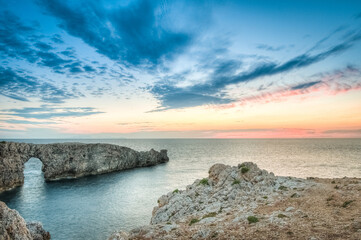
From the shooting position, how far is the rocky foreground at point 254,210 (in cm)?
1458

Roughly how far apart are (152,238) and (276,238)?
9117 mm

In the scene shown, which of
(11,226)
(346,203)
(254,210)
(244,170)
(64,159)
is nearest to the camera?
(346,203)

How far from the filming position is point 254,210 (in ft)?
66.8

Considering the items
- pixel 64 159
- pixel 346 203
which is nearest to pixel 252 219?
pixel 346 203

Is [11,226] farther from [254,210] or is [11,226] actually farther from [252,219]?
[254,210]

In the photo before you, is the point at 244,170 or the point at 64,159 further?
the point at 64,159

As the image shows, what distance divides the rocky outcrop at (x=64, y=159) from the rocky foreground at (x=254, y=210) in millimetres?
65239

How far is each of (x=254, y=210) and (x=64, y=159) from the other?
88.1 m

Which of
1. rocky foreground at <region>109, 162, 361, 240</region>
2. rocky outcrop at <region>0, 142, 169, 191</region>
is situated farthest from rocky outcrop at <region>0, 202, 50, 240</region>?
rocky outcrop at <region>0, 142, 169, 191</region>

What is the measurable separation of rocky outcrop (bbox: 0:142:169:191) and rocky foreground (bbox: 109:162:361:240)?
65.2 m

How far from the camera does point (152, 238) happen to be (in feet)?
55.7

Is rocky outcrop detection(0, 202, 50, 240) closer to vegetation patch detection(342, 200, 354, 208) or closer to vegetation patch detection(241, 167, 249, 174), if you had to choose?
vegetation patch detection(241, 167, 249, 174)

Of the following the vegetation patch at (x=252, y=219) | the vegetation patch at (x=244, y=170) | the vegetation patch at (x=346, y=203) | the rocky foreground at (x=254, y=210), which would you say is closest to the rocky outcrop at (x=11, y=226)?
the rocky foreground at (x=254, y=210)

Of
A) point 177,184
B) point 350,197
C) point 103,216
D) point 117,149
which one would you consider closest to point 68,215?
point 103,216
